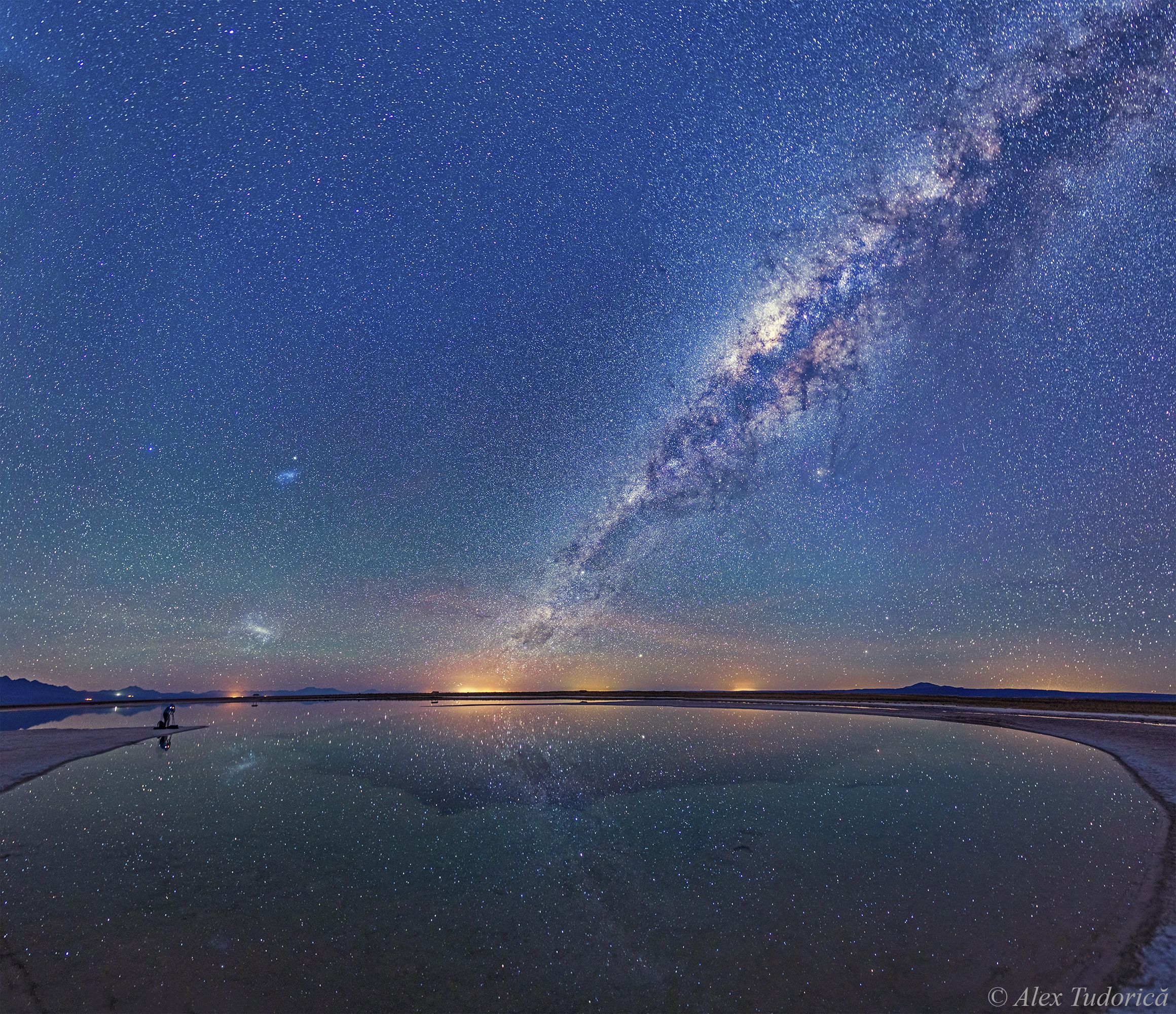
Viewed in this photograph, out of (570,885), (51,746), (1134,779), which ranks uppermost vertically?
(51,746)

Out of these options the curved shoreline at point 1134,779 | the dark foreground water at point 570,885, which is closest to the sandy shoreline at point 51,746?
the dark foreground water at point 570,885

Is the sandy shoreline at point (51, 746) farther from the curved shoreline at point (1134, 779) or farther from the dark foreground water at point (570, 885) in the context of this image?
the curved shoreline at point (1134, 779)

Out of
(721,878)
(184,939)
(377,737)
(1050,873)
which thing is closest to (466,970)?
(184,939)

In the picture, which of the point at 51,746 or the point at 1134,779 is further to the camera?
the point at 51,746

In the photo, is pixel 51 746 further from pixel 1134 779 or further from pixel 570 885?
pixel 1134 779

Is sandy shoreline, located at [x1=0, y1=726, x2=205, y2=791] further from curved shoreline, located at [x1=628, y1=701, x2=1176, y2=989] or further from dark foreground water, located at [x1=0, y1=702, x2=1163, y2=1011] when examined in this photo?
curved shoreline, located at [x1=628, y1=701, x2=1176, y2=989]

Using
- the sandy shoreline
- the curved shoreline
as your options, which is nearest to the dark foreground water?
the curved shoreline

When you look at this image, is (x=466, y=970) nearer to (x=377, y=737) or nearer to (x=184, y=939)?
(x=184, y=939)

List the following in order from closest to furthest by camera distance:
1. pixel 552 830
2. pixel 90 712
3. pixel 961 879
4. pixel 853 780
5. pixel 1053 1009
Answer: pixel 1053 1009
pixel 961 879
pixel 552 830
pixel 853 780
pixel 90 712

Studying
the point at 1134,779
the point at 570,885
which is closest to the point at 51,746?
the point at 570,885
